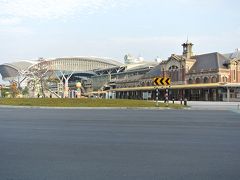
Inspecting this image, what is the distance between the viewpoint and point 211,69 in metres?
73.2

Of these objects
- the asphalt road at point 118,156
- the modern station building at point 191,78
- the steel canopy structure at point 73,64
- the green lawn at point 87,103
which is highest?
the steel canopy structure at point 73,64

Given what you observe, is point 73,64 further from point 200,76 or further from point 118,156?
point 118,156

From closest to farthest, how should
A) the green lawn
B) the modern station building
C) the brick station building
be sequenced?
the green lawn, the brick station building, the modern station building

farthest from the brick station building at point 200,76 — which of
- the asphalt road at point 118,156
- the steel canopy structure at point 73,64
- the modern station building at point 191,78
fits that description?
the steel canopy structure at point 73,64

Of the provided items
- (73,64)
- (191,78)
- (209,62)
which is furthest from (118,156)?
(73,64)

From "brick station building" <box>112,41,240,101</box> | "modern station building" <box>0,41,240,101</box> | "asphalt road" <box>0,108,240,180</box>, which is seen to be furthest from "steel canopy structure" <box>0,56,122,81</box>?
"asphalt road" <box>0,108,240,180</box>

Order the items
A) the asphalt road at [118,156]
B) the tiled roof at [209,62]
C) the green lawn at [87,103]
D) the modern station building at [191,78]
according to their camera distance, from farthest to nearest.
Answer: the tiled roof at [209,62] < the modern station building at [191,78] < the green lawn at [87,103] < the asphalt road at [118,156]

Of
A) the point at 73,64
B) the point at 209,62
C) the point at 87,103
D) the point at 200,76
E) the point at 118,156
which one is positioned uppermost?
the point at 73,64

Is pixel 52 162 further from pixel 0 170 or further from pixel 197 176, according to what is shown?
pixel 197 176

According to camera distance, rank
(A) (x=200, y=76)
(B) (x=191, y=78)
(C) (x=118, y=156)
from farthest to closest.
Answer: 1. (B) (x=191, y=78)
2. (A) (x=200, y=76)
3. (C) (x=118, y=156)

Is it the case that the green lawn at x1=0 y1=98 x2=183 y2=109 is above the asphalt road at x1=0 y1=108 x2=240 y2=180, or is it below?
above

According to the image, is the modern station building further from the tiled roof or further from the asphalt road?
the asphalt road

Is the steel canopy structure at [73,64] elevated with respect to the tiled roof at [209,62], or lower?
elevated

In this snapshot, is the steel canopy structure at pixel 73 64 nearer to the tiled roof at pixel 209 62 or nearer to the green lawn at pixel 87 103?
the tiled roof at pixel 209 62
